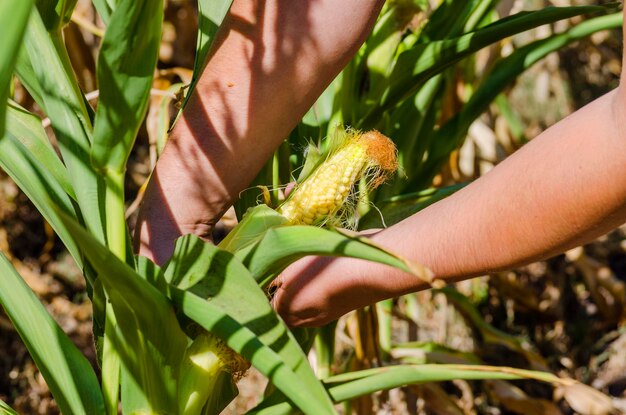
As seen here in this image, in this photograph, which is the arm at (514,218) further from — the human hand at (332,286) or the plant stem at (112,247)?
the plant stem at (112,247)

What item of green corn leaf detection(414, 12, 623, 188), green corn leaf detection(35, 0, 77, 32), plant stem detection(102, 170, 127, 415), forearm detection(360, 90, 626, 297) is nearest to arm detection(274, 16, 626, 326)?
forearm detection(360, 90, 626, 297)

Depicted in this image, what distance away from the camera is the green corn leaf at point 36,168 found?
50 centimetres

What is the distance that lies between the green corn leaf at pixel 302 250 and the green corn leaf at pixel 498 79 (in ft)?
1.41

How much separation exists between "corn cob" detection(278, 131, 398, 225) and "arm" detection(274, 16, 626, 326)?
4 cm

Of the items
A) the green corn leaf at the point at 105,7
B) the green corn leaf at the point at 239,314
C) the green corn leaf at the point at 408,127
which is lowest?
the green corn leaf at the point at 408,127

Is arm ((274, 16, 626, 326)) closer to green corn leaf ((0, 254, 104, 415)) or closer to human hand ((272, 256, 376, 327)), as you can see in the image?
human hand ((272, 256, 376, 327))

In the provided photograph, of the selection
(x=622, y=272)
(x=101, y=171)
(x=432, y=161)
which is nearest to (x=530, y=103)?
(x=622, y=272)

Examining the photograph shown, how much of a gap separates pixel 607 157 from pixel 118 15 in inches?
10.1

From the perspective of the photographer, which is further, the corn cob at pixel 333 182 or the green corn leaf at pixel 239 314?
the corn cob at pixel 333 182

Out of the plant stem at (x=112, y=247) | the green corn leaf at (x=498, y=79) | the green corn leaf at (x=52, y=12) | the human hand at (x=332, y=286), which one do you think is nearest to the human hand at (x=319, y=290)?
the human hand at (x=332, y=286)

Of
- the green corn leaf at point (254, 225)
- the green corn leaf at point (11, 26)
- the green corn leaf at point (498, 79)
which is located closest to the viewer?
the green corn leaf at point (11, 26)

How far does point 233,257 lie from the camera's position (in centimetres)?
45

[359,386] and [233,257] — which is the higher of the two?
[233,257]

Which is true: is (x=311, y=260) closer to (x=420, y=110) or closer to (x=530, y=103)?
(x=420, y=110)
